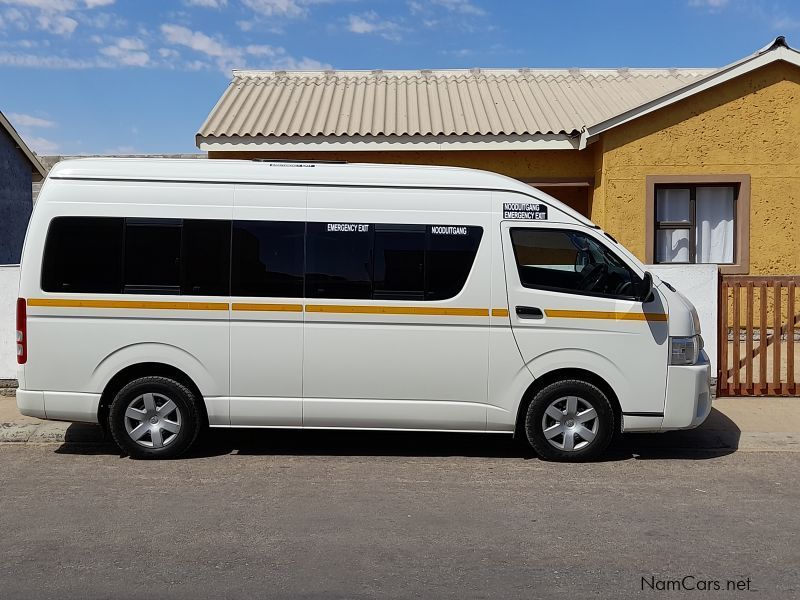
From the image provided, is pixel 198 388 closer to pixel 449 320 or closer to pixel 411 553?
pixel 449 320

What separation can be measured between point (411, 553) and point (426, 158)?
9442 millimetres

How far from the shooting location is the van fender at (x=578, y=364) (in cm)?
→ 716

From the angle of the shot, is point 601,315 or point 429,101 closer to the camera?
point 601,315

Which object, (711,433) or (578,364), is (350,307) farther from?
(711,433)

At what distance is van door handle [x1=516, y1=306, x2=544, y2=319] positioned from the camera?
23.4 feet

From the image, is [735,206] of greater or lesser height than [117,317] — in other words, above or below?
above

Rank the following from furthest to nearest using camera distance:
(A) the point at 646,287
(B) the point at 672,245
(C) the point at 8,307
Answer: (B) the point at 672,245 → (C) the point at 8,307 → (A) the point at 646,287

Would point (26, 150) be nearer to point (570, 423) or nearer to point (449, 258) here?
point (449, 258)

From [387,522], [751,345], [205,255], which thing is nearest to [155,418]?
[205,255]

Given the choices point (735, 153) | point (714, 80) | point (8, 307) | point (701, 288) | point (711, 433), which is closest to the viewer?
point (711, 433)

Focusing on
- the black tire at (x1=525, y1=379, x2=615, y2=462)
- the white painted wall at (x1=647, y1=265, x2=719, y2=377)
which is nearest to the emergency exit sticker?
the black tire at (x1=525, y1=379, x2=615, y2=462)

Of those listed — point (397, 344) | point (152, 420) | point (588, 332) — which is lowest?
point (152, 420)

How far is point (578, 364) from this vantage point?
7160 mm

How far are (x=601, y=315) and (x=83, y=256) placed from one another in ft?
14.3
